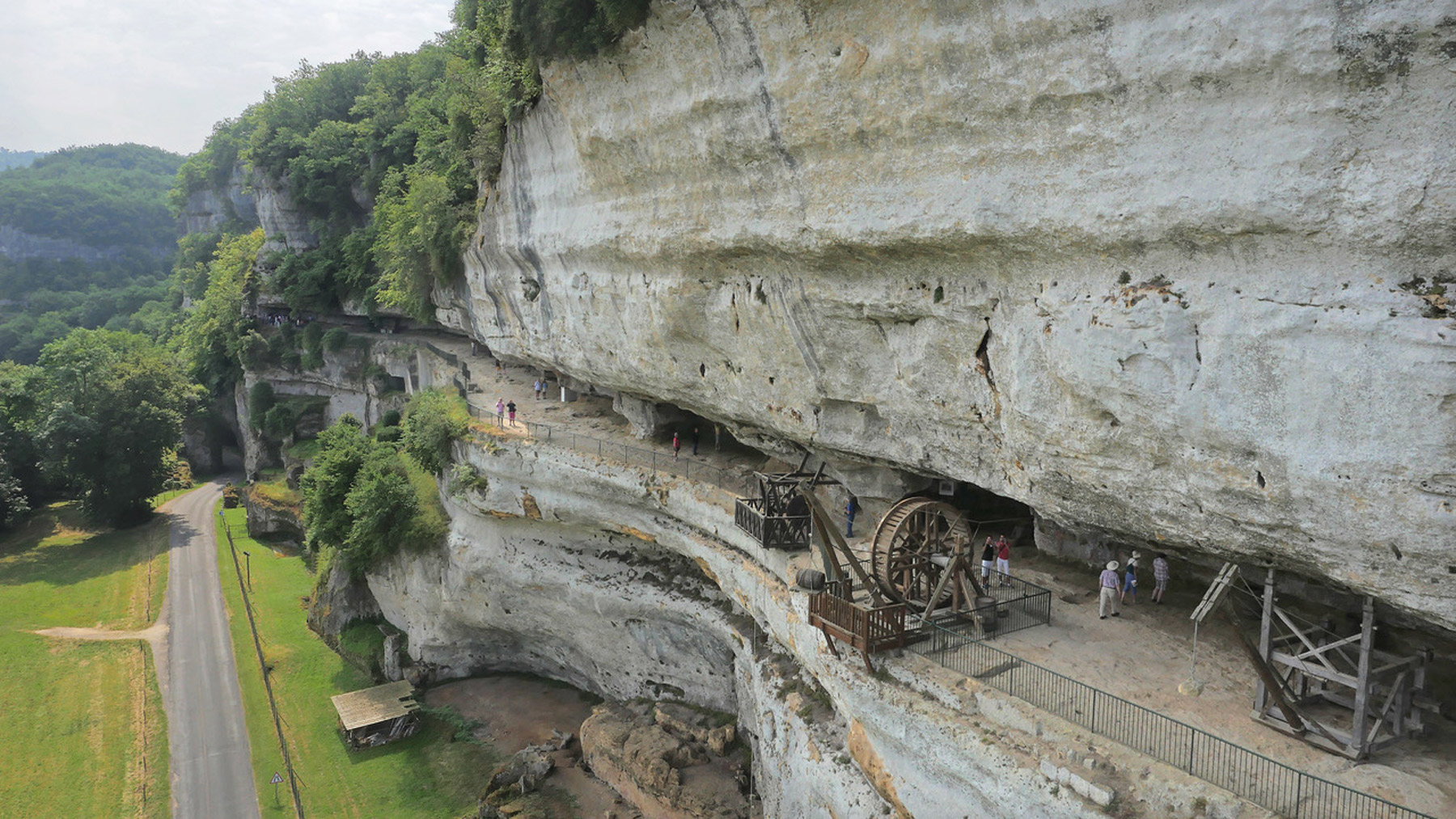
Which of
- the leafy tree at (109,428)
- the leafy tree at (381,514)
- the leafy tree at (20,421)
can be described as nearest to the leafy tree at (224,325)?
the leafy tree at (109,428)


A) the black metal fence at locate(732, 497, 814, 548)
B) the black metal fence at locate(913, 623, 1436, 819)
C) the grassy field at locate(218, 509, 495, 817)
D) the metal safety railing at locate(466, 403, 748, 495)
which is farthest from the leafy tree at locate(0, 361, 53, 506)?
the black metal fence at locate(913, 623, 1436, 819)

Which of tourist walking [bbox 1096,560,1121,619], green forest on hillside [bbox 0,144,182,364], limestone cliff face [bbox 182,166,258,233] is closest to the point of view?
tourist walking [bbox 1096,560,1121,619]

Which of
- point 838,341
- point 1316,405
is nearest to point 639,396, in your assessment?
point 838,341

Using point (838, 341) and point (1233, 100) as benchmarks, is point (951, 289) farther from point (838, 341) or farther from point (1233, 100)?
point (1233, 100)

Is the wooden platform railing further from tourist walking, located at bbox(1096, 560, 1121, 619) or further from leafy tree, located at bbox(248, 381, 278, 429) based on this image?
leafy tree, located at bbox(248, 381, 278, 429)

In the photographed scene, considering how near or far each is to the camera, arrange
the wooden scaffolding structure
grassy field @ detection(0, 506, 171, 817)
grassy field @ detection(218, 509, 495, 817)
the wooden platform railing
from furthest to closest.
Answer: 1. grassy field @ detection(0, 506, 171, 817)
2. grassy field @ detection(218, 509, 495, 817)
3. the wooden platform railing
4. the wooden scaffolding structure

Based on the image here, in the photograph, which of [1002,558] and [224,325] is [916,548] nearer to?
[1002,558]

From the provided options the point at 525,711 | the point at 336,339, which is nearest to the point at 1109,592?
the point at 525,711

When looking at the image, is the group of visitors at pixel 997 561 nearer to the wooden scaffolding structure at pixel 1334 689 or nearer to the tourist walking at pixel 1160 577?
the tourist walking at pixel 1160 577
